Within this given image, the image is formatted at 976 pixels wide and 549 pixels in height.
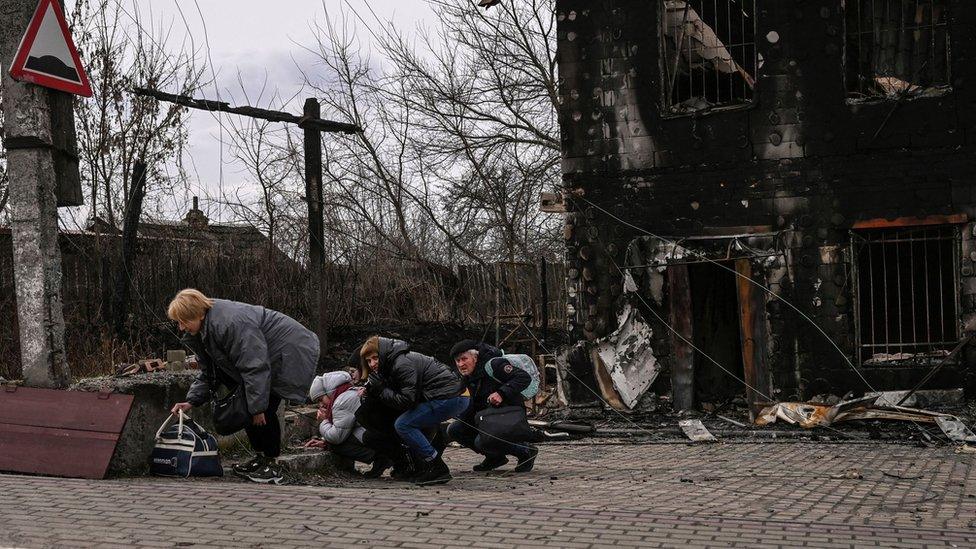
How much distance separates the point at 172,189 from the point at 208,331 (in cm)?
1101

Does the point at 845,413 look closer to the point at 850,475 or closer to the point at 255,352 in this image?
the point at 850,475

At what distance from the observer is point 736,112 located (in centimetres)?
1456

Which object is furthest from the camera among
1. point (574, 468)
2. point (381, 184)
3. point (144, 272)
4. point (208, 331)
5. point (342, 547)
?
point (381, 184)

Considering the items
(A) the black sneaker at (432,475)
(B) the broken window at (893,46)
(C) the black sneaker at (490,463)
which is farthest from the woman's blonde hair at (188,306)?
(B) the broken window at (893,46)

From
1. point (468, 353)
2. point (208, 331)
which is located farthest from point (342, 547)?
point (468, 353)

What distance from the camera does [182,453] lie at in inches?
293

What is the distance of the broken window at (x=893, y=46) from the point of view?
45.9ft

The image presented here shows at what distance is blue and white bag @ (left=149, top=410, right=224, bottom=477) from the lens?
24.4ft

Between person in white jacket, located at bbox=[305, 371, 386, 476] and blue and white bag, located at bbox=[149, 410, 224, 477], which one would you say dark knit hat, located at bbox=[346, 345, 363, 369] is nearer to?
person in white jacket, located at bbox=[305, 371, 386, 476]

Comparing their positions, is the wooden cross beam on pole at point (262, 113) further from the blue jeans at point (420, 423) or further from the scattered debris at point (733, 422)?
the blue jeans at point (420, 423)

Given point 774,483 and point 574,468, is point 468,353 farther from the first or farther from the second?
point 774,483

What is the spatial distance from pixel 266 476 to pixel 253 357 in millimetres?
981

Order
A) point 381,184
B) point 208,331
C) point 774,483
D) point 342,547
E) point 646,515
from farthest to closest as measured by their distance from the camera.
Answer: point 381,184 → point 774,483 → point 208,331 → point 646,515 → point 342,547

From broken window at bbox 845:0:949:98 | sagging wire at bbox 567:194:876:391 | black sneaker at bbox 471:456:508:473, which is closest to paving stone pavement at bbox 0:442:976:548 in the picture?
black sneaker at bbox 471:456:508:473
